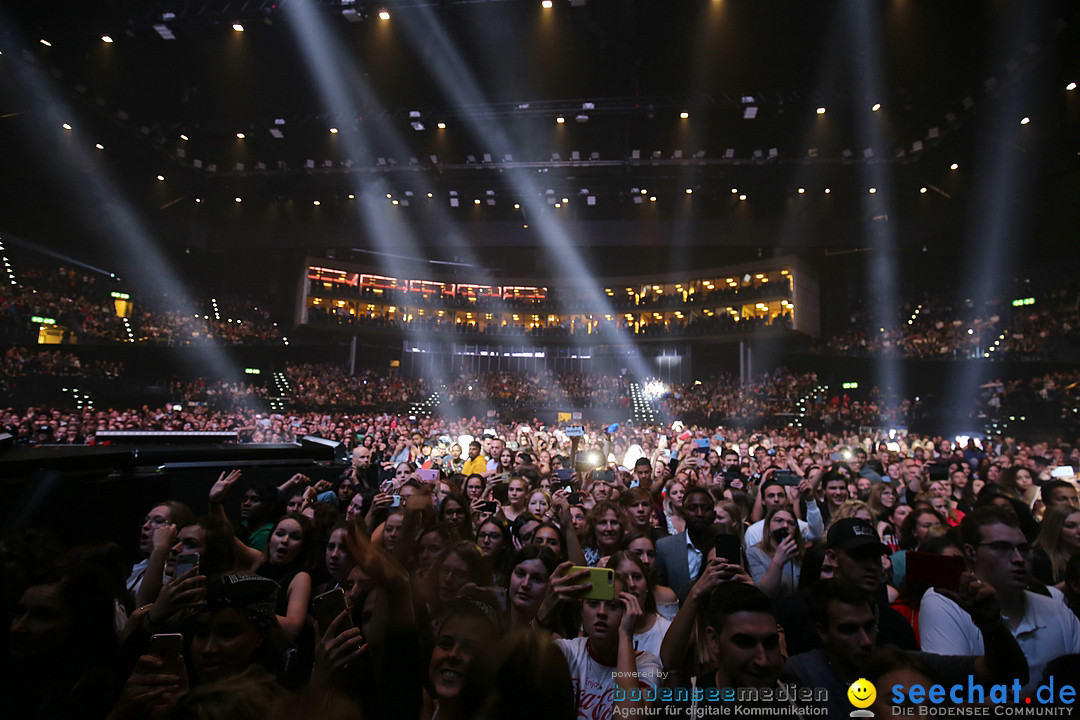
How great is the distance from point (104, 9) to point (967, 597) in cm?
2604

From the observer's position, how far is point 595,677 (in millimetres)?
2598

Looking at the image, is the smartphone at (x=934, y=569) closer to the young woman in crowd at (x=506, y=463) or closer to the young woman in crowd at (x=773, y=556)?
the young woman in crowd at (x=773, y=556)

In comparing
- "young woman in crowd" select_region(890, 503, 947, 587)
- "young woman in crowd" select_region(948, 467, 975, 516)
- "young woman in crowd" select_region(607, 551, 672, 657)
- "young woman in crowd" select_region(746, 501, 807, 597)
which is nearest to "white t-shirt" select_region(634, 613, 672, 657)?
"young woman in crowd" select_region(607, 551, 672, 657)

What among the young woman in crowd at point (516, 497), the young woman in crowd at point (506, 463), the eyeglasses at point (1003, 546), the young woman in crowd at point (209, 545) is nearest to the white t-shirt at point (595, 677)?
the eyeglasses at point (1003, 546)

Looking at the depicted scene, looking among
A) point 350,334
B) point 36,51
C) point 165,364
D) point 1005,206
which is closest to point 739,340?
point 1005,206

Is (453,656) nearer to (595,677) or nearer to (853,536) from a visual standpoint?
(595,677)

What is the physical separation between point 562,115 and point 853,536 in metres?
22.8

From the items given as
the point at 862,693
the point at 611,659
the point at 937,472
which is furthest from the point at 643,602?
the point at 937,472

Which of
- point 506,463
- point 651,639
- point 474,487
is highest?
point 651,639

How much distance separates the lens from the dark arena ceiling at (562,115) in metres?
18.3

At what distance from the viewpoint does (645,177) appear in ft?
91.4

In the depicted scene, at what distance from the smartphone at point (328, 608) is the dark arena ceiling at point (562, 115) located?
19.7 m

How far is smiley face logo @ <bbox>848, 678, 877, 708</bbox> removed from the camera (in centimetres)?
215

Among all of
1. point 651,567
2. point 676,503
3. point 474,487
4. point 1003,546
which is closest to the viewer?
point 1003,546
